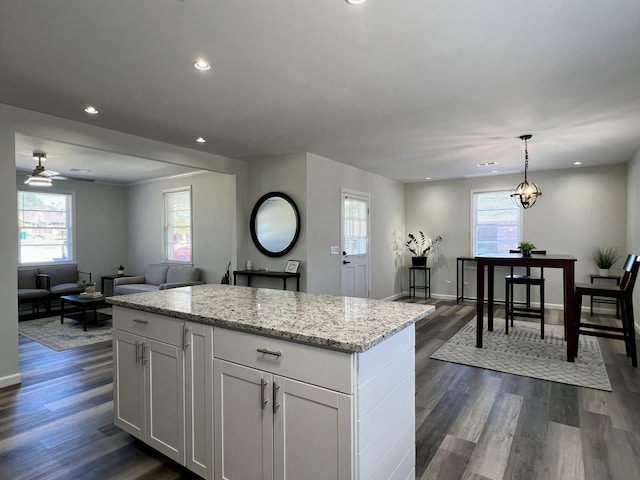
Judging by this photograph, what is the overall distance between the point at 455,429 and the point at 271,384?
5.16 feet

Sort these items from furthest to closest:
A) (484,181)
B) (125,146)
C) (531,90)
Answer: (484,181), (125,146), (531,90)

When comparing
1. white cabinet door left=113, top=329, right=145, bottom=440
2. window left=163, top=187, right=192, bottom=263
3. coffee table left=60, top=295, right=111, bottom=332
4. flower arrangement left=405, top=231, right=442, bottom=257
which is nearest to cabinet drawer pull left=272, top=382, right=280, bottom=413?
white cabinet door left=113, top=329, right=145, bottom=440

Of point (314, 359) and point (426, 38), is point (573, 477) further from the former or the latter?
point (426, 38)

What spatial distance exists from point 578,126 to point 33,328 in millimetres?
7557

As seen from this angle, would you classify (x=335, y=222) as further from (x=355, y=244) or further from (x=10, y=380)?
(x=10, y=380)

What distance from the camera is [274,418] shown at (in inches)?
60.3

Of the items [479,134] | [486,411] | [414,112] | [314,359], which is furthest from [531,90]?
[314,359]

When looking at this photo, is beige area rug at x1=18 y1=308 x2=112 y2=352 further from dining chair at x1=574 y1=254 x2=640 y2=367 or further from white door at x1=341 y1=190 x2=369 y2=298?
dining chair at x1=574 y1=254 x2=640 y2=367

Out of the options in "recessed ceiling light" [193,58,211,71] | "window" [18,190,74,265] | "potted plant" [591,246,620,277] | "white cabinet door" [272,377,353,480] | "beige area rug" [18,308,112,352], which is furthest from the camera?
"window" [18,190,74,265]

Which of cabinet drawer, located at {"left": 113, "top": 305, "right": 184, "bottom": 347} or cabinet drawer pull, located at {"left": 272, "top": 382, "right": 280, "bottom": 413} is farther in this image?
cabinet drawer, located at {"left": 113, "top": 305, "right": 184, "bottom": 347}

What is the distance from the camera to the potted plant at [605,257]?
5.79 meters

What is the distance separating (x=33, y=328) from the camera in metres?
5.26

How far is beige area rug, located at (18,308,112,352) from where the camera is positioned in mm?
4477

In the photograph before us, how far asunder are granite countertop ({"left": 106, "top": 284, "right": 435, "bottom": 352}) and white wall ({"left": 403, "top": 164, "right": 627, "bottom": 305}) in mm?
5696
